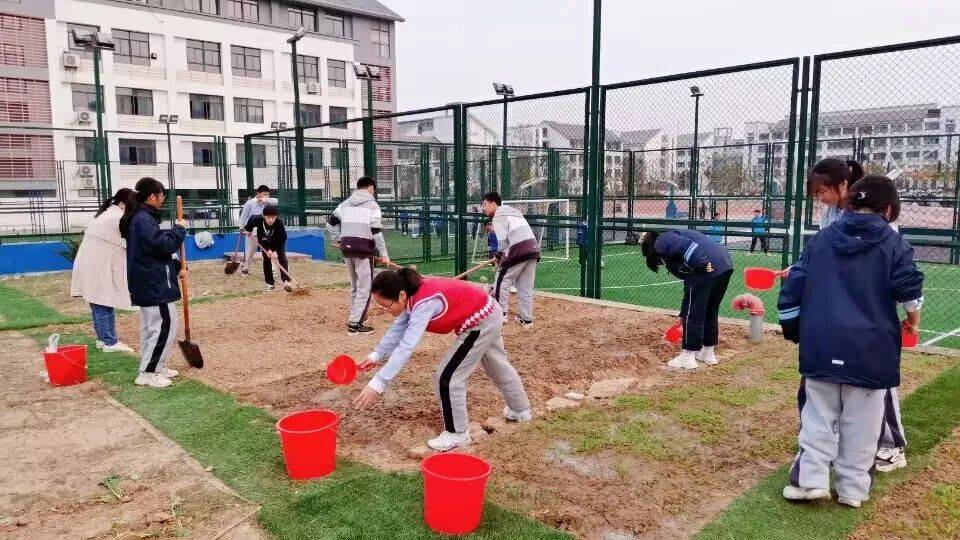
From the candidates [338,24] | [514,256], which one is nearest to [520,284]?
[514,256]

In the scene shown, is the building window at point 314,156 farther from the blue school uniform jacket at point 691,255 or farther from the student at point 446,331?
the student at point 446,331

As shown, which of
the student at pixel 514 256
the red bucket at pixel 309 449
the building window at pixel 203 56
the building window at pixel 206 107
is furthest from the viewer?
the building window at pixel 206 107

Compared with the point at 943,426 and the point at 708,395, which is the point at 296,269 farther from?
the point at 943,426

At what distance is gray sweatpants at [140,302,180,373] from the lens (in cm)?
564

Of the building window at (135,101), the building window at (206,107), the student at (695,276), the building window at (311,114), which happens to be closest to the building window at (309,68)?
the building window at (311,114)

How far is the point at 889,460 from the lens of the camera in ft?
12.5

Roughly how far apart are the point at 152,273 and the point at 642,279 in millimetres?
9257

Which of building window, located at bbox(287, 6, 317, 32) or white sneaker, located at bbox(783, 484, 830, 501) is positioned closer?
white sneaker, located at bbox(783, 484, 830, 501)

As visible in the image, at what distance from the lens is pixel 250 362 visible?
6.61 meters

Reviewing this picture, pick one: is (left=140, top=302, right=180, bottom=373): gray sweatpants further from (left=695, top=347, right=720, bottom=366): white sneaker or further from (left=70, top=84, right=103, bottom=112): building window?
(left=70, top=84, right=103, bottom=112): building window

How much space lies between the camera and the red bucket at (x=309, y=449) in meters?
3.70

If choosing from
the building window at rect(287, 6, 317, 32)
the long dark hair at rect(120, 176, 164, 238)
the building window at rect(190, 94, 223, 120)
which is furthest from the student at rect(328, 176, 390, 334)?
the building window at rect(287, 6, 317, 32)

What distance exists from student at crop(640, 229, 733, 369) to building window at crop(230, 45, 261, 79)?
129ft

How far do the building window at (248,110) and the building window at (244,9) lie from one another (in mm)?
5043
